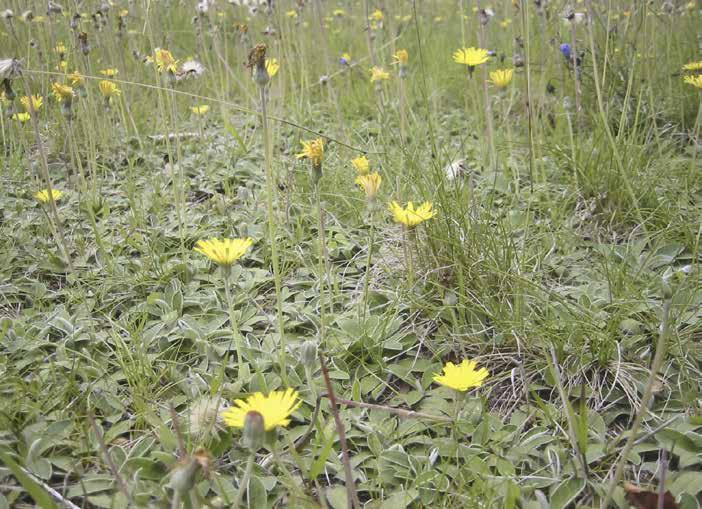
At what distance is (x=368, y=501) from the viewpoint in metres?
0.96

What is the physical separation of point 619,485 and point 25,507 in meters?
0.97

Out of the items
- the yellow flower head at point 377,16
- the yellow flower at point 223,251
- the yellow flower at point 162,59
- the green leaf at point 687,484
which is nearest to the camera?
the green leaf at point 687,484

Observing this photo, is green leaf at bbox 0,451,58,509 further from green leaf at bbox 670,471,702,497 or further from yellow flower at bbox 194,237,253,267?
green leaf at bbox 670,471,702,497

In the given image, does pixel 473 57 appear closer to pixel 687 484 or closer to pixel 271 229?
pixel 271 229

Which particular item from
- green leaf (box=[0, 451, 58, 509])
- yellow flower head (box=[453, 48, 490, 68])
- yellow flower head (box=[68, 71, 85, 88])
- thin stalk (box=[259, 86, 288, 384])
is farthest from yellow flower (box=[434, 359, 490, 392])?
yellow flower head (box=[453, 48, 490, 68])

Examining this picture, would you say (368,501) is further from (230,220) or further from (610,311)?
(230,220)

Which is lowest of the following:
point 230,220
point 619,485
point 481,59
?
point 619,485

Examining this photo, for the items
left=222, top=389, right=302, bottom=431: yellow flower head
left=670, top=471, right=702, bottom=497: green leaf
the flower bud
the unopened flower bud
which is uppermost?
the flower bud

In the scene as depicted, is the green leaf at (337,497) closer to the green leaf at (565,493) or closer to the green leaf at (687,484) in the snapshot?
the green leaf at (565,493)

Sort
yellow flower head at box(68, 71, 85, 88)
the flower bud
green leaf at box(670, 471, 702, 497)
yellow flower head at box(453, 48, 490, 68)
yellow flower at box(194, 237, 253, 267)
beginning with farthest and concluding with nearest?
1. yellow flower head at box(453, 48, 490, 68)
2. yellow flower head at box(68, 71, 85, 88)
3. yellow flower at box(194, 237, 253, 267)
4. green leaf at box(670, 471, 702, 497)
5. the flower bud

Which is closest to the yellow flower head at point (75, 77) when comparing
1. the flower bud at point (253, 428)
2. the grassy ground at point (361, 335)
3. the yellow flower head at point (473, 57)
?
the grassy ground at point (361, 335)

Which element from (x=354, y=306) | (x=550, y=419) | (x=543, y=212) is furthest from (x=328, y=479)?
(x=543, y=212)

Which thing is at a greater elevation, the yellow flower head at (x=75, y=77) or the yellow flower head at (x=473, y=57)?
the yellow flower head at (x=75, y=77)

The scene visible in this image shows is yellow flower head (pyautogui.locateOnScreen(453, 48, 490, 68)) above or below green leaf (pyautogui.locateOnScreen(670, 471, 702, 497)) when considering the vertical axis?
above
